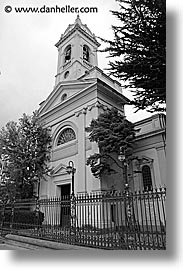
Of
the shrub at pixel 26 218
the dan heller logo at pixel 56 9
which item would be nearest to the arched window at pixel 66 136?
the shrub at pixel 26 218

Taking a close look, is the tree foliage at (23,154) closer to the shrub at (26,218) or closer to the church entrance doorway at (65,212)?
the shrub at (26,218)

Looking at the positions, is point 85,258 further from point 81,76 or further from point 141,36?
point 81,76

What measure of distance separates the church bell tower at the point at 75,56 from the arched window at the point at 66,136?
369 centimetres

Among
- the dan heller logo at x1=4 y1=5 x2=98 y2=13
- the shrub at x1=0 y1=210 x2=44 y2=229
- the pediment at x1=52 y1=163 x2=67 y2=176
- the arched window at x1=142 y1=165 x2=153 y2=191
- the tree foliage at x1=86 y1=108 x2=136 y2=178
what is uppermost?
the dan heller logo at x1=4 y1=5 x2=98 y2=13

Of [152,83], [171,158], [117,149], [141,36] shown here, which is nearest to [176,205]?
[171,158]

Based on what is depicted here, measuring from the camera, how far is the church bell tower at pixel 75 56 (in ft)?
47.3

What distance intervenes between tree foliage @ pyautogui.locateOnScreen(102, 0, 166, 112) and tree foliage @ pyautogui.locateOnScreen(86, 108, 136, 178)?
367 centimetres

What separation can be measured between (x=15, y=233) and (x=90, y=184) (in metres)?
4.61

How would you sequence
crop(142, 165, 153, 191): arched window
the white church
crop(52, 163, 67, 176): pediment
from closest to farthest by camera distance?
the white church, crop(142, 165, 153, 191): arched window, crop(52, 163, 67, 176): pediment

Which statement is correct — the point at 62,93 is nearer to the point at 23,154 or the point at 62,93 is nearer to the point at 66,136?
the point at 66,136

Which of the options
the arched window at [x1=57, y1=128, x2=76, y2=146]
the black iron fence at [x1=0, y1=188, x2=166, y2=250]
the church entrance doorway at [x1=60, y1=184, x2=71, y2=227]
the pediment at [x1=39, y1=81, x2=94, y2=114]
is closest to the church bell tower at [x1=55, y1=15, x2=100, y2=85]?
the pediment at [x1=39, y1=81, x2=94, y2=114]

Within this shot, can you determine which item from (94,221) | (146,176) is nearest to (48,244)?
(94,221)

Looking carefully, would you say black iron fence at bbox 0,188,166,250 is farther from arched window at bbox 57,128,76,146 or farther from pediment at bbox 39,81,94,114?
pediment at bbox 39,81,94,114

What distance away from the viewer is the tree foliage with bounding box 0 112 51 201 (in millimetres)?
11969
